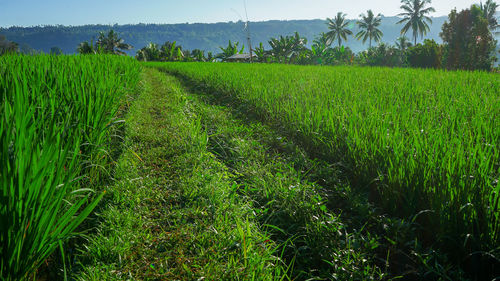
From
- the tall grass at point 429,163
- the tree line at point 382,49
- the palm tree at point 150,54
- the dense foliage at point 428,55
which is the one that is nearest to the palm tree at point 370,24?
the tree line at point 382,49

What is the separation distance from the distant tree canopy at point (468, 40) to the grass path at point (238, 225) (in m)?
24.3

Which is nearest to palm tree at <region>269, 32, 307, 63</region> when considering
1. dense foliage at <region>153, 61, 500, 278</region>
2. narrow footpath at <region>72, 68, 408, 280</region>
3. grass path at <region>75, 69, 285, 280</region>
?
dense foliage at <region>153, 61, 500, 278</region>

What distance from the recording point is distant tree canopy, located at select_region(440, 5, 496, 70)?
830 inches

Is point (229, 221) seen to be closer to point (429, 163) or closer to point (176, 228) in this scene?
point (176, 228)

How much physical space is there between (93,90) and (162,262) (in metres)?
1.79

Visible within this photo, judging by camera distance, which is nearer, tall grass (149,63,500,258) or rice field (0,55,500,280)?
rice field (0,55,500,280)

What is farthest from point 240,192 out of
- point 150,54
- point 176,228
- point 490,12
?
point 490,12

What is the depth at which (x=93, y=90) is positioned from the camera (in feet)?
8.66

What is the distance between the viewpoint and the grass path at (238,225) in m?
1.53

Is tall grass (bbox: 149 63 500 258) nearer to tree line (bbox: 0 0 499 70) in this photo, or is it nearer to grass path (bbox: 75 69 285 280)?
grass path (bbox: 75 69 285 280)

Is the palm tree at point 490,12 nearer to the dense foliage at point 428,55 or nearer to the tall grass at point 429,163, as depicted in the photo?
the dense foliage at point 428,55

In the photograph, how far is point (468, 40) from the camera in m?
22.1

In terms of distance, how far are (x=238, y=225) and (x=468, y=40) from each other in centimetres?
2748

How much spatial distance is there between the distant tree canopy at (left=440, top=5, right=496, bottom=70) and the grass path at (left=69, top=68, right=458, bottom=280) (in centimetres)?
2432
